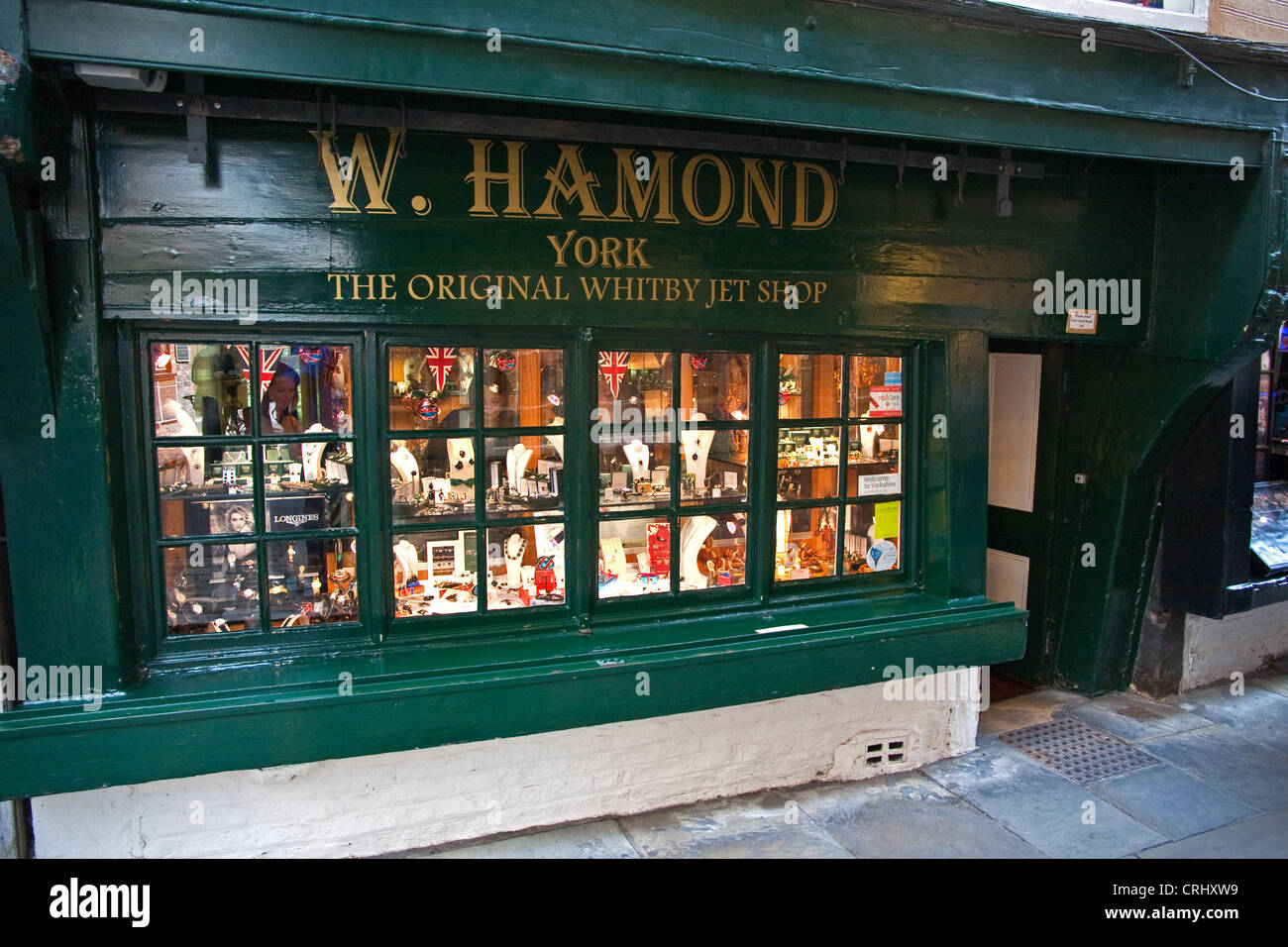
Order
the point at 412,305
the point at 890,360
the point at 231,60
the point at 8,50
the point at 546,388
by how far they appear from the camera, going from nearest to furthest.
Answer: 1. the point at 8,50
2. the point at 231,60
3. the point at 412,305
4. the point at 546,388
5. the point at 890,360

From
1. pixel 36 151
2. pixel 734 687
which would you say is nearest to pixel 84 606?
pixel 36 151

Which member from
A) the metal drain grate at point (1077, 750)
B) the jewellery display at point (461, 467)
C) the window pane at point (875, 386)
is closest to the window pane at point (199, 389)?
the jewellery display at point (461, 467)

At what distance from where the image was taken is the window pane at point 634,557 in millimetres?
4984

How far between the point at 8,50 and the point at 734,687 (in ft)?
13.1

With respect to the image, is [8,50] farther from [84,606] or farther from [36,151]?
[84,606]

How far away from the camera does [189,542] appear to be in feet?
14.0

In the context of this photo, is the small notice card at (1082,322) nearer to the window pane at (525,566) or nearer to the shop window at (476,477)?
the shop window at (476,477)

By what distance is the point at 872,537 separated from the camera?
556 cm

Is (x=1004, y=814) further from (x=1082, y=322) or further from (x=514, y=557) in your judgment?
(x=514, y=557)

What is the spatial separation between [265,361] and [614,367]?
66.1 inches

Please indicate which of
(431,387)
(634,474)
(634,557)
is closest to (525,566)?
(634,557)

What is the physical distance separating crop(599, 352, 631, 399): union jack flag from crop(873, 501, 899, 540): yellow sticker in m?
1.78

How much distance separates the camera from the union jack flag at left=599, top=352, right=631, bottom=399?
4.82 meters

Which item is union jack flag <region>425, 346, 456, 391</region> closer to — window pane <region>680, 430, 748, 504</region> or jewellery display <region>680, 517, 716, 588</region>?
window pane <region>680, 430, 748, 504</region>
